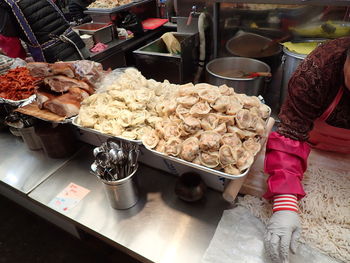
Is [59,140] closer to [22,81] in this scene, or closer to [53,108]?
[53,108]

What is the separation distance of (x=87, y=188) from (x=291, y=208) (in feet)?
3.98

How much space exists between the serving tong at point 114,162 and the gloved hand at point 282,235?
2.48 ft

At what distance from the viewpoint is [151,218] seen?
4.57 feet

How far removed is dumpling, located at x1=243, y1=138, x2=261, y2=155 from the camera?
1.27m

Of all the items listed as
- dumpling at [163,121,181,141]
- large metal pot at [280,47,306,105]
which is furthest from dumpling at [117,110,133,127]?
large metal pot at [280,47,306,105]

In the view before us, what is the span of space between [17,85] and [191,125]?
1.56 meters

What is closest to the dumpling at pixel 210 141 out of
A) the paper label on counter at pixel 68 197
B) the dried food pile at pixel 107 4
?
the paper label on counter at pixel 68 197

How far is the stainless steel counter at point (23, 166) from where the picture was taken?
1.71 metres

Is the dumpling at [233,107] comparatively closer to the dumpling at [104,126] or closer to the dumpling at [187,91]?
the dumpling at [187,91]

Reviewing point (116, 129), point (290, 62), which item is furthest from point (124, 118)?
point (290, 62)

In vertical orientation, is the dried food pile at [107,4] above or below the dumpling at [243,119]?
above

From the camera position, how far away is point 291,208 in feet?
4.07

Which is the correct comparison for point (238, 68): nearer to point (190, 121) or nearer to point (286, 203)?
point (190, 121)

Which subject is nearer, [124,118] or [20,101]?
[124,118]
